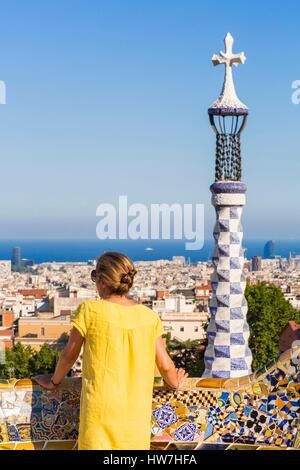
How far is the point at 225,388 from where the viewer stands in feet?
12.5

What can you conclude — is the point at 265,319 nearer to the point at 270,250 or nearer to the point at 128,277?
the point at 128,277

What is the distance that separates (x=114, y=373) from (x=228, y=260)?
361 centimetres

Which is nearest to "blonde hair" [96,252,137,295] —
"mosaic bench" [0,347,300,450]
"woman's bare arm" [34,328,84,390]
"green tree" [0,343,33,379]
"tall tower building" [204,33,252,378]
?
"woman's bare arm" [34,328,84,390]

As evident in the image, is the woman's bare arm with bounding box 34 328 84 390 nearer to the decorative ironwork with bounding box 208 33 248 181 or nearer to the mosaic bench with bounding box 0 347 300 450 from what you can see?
the mosaic bench with bounding box 0 347 300 450

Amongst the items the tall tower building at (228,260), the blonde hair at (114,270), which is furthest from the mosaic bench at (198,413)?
the tall tower building at (228,260)

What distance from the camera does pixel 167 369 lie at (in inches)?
134

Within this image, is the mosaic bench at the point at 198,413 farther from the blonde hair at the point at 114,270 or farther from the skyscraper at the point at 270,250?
the skyscraper at the point at 270,250

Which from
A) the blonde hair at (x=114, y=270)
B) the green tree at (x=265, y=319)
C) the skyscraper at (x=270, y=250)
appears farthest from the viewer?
the skyscraper at (x=270, y=250)

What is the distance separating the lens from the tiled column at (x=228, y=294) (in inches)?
259

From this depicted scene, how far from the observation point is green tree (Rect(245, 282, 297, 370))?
1747 centimetres

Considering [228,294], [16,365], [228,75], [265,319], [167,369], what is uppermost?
[228,75]

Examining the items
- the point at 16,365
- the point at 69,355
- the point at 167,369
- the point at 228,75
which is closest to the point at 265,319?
the point at 16,365

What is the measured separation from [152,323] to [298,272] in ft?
263
